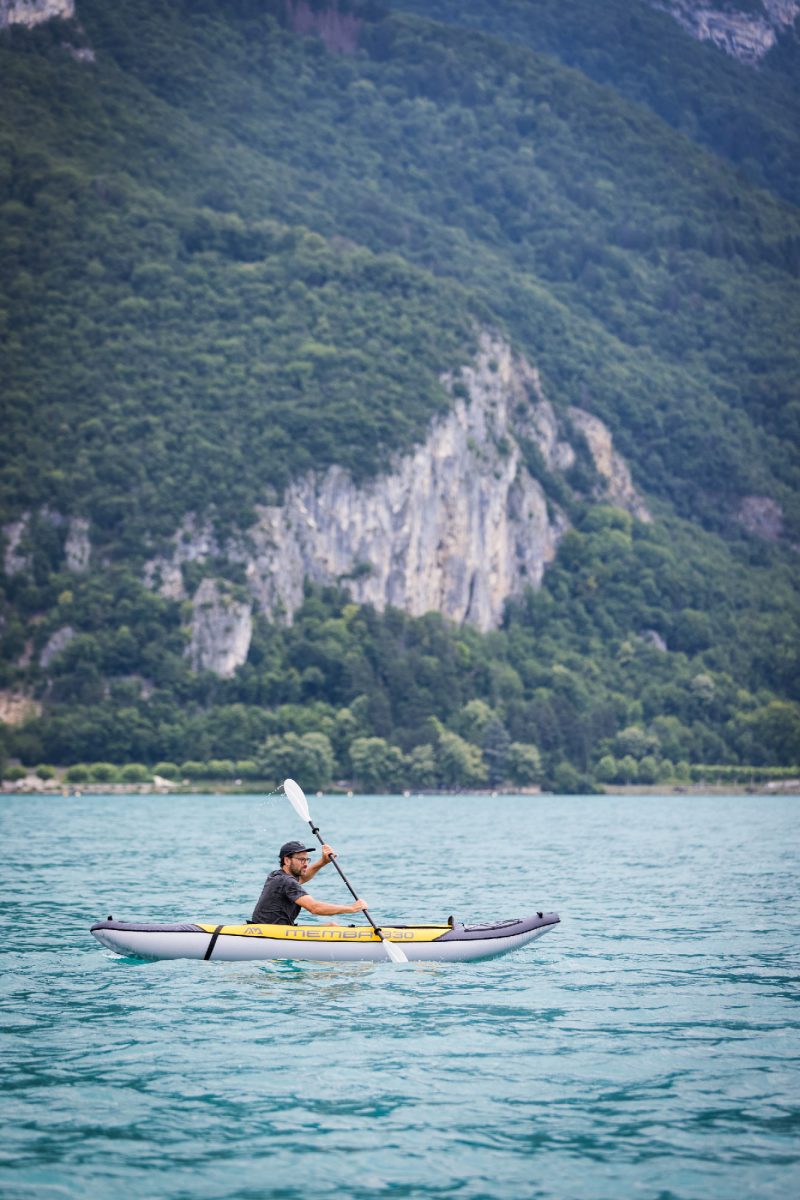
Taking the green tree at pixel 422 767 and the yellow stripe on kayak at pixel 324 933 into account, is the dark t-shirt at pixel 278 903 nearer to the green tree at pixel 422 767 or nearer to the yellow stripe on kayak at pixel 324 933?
the yellow stripe on kayak at pixel 324 933

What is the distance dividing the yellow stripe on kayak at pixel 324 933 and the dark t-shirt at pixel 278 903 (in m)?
0.34

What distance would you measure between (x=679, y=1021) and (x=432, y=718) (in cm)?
16924

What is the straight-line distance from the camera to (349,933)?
28.4 meters

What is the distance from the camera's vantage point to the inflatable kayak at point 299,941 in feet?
92.7

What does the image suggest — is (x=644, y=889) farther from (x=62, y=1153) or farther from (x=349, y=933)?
(x=62, y=1153)

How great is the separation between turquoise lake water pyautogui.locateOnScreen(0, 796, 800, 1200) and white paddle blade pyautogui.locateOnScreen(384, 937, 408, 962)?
29 cm

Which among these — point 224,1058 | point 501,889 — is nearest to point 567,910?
point 501,889

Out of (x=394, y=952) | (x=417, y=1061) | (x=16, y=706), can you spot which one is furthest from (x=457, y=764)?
(x=417, y=1061)

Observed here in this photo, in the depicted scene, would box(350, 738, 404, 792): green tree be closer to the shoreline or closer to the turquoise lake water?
the shoreline

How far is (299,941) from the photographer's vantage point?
2812 cm

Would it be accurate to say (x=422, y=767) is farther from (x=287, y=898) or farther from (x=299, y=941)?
(x=299, y=941)

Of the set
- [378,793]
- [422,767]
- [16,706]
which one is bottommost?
[378,793]

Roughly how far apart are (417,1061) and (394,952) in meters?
6.49

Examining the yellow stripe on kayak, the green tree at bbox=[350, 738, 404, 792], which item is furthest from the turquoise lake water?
the green tree at bbox=[350, 738, 404, 792]
